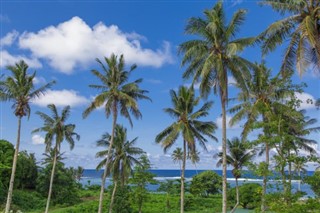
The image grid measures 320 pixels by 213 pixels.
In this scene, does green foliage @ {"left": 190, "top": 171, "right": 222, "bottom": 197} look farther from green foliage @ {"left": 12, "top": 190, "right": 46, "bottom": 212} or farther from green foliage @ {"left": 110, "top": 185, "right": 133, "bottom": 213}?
green foliage @ {"left": 12, "top": 190, "right": 46, "bottom": 212}

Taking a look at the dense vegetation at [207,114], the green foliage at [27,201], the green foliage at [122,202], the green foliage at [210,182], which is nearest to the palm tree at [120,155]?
the dense vegetation at [207,114]

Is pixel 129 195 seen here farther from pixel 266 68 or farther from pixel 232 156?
pixel 266 68

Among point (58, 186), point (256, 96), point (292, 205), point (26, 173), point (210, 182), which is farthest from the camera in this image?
point (210, 182)

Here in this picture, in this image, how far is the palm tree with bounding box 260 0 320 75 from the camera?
1230 cm

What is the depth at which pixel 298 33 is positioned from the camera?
13.1 meters

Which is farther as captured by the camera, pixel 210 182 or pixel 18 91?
pixel 210 182

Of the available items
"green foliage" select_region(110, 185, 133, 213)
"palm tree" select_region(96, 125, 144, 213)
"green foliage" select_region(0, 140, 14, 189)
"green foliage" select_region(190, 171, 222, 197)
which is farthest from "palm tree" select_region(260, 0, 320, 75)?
"green foliage" select_region(190, 171, 222, 197)

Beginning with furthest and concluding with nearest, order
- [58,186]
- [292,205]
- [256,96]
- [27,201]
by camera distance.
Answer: [58,186] < [27,201] < [256,96] < [292,205]

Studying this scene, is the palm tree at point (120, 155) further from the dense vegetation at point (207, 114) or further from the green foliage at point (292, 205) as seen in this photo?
the green foliage at point (292, 205)

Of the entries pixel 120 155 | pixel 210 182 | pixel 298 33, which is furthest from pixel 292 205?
pixel 210 182

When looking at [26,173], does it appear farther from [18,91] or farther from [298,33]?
[298,33]

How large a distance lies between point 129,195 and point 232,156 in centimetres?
→ 1364

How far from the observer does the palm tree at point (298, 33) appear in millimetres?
12297

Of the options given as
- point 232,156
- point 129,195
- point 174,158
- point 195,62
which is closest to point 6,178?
point 129,195
